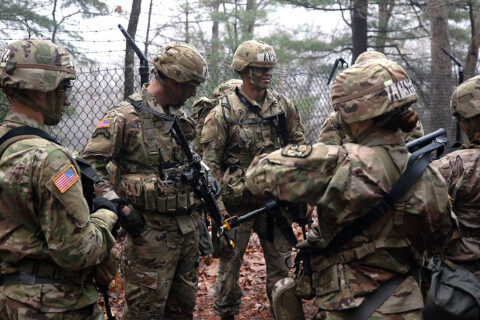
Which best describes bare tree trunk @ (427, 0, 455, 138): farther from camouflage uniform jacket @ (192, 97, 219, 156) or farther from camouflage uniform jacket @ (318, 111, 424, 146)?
camouflage uniform jacket @ (192, 97, 219, 156)

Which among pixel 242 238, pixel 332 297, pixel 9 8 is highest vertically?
pixel 9 8

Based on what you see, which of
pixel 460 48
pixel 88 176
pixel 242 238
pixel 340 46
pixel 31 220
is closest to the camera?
pixel 31 220

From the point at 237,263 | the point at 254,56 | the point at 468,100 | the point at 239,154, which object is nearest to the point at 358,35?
the point at 254,56

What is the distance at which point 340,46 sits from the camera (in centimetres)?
1320

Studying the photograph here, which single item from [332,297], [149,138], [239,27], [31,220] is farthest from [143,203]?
[239,27]

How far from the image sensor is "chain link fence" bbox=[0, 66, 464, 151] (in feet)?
19.7

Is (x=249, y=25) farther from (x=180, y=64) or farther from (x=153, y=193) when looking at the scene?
(x=153, y=193)

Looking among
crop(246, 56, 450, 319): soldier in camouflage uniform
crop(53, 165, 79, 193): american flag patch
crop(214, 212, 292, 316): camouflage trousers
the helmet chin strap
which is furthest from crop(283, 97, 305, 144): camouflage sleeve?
crop(53, 165, 79, 193): american flag patch

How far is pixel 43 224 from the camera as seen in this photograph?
233cm

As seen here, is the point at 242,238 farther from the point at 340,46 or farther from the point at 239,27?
the point at 239,27

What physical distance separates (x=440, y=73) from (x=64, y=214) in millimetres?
9707

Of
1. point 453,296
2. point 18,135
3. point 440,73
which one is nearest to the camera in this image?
point 18,135

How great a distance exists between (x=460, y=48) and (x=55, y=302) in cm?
1429

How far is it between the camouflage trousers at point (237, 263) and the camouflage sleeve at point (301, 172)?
97.6 inches
